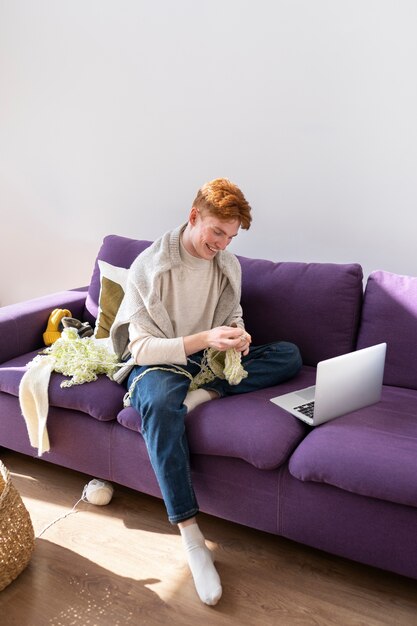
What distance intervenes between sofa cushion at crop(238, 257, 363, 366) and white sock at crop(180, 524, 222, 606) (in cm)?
80

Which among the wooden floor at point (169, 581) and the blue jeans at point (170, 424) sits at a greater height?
the blue jeans at point (170, 424)

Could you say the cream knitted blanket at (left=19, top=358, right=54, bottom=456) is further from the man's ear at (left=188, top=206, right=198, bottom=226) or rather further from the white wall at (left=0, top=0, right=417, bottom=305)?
the white wall at (left=0, top=0, right=417, bottom=305)

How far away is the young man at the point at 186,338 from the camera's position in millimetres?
1826

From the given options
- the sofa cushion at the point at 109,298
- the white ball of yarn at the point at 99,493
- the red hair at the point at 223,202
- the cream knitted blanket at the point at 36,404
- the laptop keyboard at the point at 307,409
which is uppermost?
the red hair at the point at 223,202

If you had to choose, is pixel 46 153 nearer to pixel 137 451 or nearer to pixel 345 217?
pixel 345 217

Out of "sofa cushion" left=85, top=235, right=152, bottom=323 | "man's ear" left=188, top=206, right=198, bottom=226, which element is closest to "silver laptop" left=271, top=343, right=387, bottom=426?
"man's ear" left=188, top=206, right=198, bottom=226

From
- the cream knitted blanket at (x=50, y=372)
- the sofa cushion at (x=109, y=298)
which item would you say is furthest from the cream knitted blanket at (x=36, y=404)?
the sofa cushion at (x=109, y=298)

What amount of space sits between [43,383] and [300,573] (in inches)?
40.8

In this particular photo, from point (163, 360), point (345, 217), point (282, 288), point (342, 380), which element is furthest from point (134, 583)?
point (345, 217)

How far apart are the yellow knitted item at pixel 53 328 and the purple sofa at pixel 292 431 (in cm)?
4

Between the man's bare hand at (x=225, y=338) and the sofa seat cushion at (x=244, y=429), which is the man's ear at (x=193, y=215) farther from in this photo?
the sofa seat cushion at (x=244, y=429)

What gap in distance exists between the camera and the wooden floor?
5.47 feet

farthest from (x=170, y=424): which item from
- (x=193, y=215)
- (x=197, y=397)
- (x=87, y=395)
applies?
(x=193, y=215)

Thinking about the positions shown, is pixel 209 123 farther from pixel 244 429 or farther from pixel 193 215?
pixel 244 429
